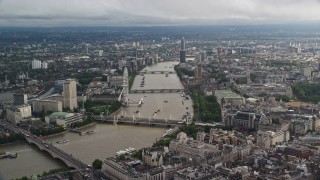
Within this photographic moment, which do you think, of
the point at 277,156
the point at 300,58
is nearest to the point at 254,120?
the point at 277,156

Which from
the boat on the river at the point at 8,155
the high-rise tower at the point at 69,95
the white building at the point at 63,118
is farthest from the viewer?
the high-rise tower at the point at 69,95

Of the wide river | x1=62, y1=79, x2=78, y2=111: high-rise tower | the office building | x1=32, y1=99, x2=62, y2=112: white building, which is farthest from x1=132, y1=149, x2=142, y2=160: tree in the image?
the office building

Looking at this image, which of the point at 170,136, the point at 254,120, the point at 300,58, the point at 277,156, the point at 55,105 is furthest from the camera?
the point at 300,58

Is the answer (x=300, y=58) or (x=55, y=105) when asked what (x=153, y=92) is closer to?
(x=55, y=105)

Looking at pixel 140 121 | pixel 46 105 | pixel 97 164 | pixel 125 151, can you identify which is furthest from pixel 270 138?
pixel 46 105

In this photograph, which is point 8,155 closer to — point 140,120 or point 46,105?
point 140,120

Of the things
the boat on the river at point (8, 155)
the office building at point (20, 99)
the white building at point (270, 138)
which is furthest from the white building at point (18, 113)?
the white building at point (270, 138)

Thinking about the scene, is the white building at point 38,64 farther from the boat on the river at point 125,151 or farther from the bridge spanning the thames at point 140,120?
the boat on the river at point 125,151
